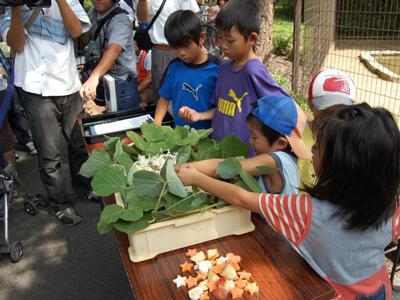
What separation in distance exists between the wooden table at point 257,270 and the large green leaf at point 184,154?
37 cm

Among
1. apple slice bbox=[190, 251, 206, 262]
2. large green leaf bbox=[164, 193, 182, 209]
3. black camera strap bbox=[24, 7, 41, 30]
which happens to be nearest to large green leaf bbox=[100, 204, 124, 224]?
large green leaf bbox=[164, 193, 182, 209]

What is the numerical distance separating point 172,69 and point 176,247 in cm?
137

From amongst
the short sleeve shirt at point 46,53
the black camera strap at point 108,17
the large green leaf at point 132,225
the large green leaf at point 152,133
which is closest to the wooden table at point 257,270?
the large green leaf at point 132,225

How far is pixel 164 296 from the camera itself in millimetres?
1087

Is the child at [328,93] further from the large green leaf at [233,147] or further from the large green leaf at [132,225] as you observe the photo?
the large green leaf at [132,225]

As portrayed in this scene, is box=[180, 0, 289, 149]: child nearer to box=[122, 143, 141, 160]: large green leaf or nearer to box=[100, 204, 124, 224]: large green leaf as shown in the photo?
box=[122, 143, 141, 160]: large green leaf

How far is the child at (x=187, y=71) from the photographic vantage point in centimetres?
218

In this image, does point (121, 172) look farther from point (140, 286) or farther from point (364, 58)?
point (364, 58)

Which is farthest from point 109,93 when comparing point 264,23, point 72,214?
point 264,23

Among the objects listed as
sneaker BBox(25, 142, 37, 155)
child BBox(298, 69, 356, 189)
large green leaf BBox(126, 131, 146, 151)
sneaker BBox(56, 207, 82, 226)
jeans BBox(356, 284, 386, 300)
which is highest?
child BBox(298, 69, 356, 189)

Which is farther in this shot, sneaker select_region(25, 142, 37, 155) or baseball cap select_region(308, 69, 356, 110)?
sneaker select_region(25, 142, 37, 155)

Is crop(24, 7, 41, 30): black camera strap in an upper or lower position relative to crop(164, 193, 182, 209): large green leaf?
upper

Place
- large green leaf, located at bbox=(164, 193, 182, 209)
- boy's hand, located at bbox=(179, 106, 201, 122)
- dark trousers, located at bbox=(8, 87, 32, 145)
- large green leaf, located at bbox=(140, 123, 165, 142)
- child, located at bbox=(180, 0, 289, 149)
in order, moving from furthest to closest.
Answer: dark trousers, located at bbox=(8, 87, 32, 145), boy's hand, located at bbox=(179, 106, 201, 122), child, located at bbox=(180, 0, 289, 149), large green leaf, located at bbox=(140, 123, 165, 142), large green leaf, located at bbox=(164, 193, 182, 209)

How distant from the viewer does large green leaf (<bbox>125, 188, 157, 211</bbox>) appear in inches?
48.7
